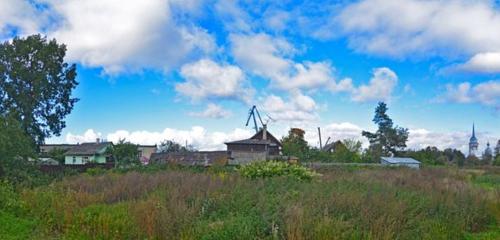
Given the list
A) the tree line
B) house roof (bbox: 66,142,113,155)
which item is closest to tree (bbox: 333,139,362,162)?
the tree line

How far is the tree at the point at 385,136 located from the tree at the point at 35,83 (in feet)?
128

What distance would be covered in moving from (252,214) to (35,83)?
1402 inches

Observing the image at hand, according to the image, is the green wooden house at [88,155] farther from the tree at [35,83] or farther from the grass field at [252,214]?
the grass field at [252,214]

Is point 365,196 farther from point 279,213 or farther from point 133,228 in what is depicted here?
point 133,228

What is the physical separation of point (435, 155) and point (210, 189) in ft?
173

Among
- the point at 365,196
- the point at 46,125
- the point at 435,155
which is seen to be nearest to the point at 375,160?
the point at 435,155

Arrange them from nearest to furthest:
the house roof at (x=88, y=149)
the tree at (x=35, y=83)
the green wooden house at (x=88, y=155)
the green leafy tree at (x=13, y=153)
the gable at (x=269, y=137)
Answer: the green leafy tree at (x=13, y=153) < the tree at (x=35, y=83) < the green wooden house at (x=88, y=155) < the house roof at (x=88, y=149) < the gable at (x=269, y=137)

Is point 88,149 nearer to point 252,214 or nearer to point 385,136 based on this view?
point 385,136

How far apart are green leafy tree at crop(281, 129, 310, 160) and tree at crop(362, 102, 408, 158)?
35.8 feet

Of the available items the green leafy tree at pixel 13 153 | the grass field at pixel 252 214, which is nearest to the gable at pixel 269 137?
the green leafy tree at pixel 13 153

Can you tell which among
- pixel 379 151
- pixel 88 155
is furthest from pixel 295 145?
pixel 88 155

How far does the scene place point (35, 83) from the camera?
127 ft

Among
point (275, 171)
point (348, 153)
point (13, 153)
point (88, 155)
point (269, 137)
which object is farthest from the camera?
point (269, 137)

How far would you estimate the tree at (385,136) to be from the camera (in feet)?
203
